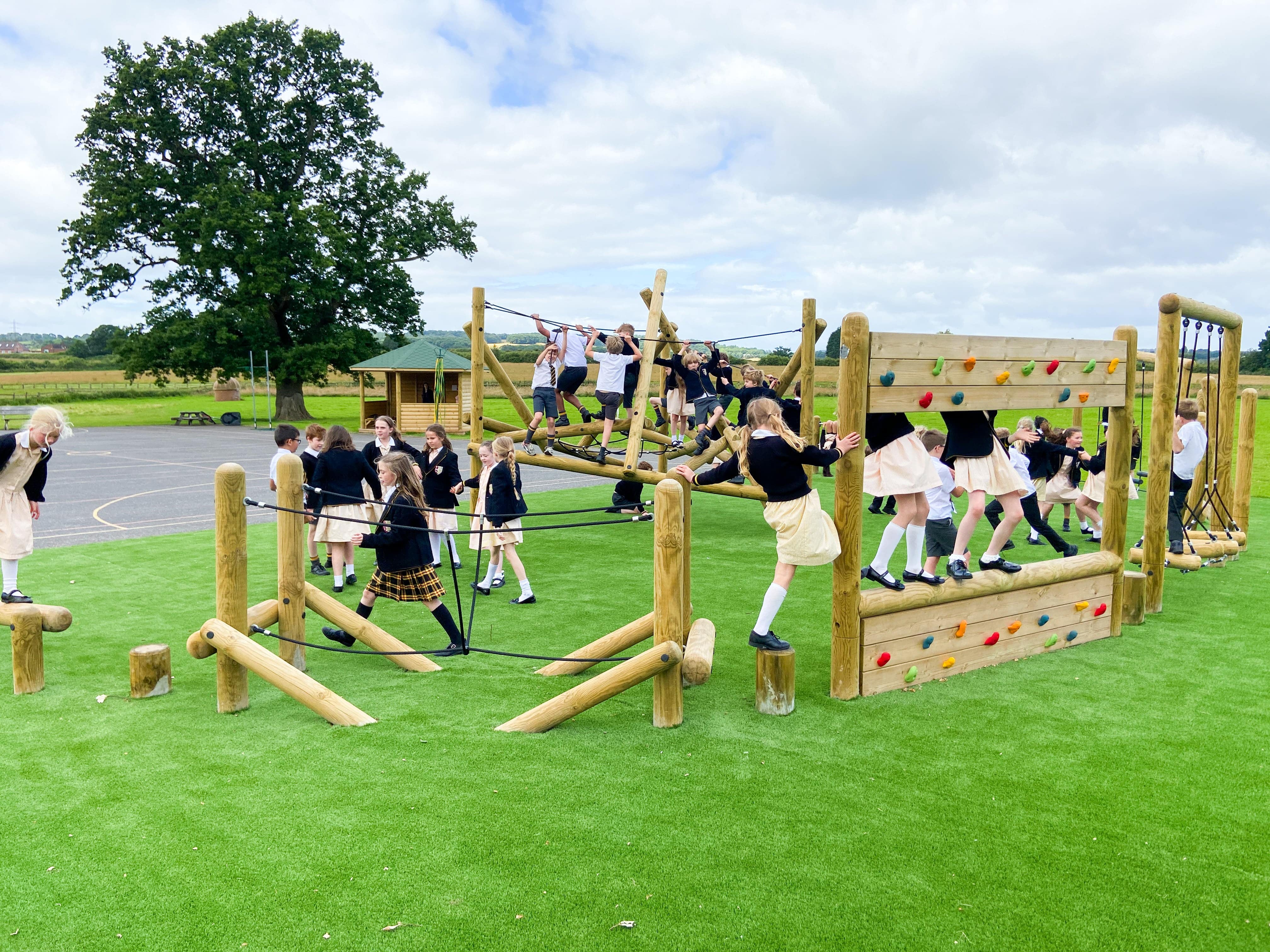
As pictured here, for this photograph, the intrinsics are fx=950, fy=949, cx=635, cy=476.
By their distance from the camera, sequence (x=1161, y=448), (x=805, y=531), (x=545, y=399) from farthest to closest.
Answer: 1. (x=545, y=399)
2. (x=1161, y=448)
3. (x=805, y=531)

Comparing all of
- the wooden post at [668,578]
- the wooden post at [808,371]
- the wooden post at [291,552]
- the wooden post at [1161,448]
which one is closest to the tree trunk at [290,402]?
the wooden post at [808,371]

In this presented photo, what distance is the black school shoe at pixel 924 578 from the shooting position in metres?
6.68

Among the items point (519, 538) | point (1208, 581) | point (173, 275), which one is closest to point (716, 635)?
point (519, 538)

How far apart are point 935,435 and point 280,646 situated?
6.04 m

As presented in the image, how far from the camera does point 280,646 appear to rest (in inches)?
281

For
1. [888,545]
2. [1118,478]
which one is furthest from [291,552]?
[1118,478]

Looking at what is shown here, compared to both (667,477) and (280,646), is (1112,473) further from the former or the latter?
(280,646)

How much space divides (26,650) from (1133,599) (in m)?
8.72

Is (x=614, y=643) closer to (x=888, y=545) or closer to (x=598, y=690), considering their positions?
(x=598, y=690)

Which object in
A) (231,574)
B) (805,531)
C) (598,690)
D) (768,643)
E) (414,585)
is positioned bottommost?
(598,690)

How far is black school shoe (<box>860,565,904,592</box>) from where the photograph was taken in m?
6.47

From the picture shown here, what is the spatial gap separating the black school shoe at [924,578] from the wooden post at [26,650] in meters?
5.97

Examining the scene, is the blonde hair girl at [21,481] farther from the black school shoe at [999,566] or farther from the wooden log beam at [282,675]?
the black school shoe at [999,566]

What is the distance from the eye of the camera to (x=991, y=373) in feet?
22.4
